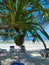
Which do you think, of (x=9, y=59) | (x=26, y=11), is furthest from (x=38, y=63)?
(x=26, y=11)

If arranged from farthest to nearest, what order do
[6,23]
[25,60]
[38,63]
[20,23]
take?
[25,60]
[38,63]
[6,23]
[20,23]

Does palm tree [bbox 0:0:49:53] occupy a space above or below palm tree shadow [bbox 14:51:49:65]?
above

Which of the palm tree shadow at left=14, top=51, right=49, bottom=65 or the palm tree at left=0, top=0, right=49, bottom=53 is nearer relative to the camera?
the palm tree at left=0, top=0, right=49, bottom=53

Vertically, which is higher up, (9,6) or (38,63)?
(9,6)

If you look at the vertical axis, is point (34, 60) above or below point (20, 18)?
below

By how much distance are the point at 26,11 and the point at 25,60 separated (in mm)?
4336

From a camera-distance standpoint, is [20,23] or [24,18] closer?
[20,23]

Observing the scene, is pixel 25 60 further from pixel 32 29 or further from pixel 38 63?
pixel 32 29

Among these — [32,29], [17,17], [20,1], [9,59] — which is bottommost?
[9,59]

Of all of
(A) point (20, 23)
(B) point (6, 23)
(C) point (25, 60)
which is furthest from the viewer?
(C) point (25, 60)

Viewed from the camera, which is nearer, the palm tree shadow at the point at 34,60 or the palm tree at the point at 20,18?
the palm tree at the point at 20,18

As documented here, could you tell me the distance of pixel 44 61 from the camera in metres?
6.46

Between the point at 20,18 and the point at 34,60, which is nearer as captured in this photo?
the point at 20,18

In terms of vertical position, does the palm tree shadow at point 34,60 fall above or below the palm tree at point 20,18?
below
